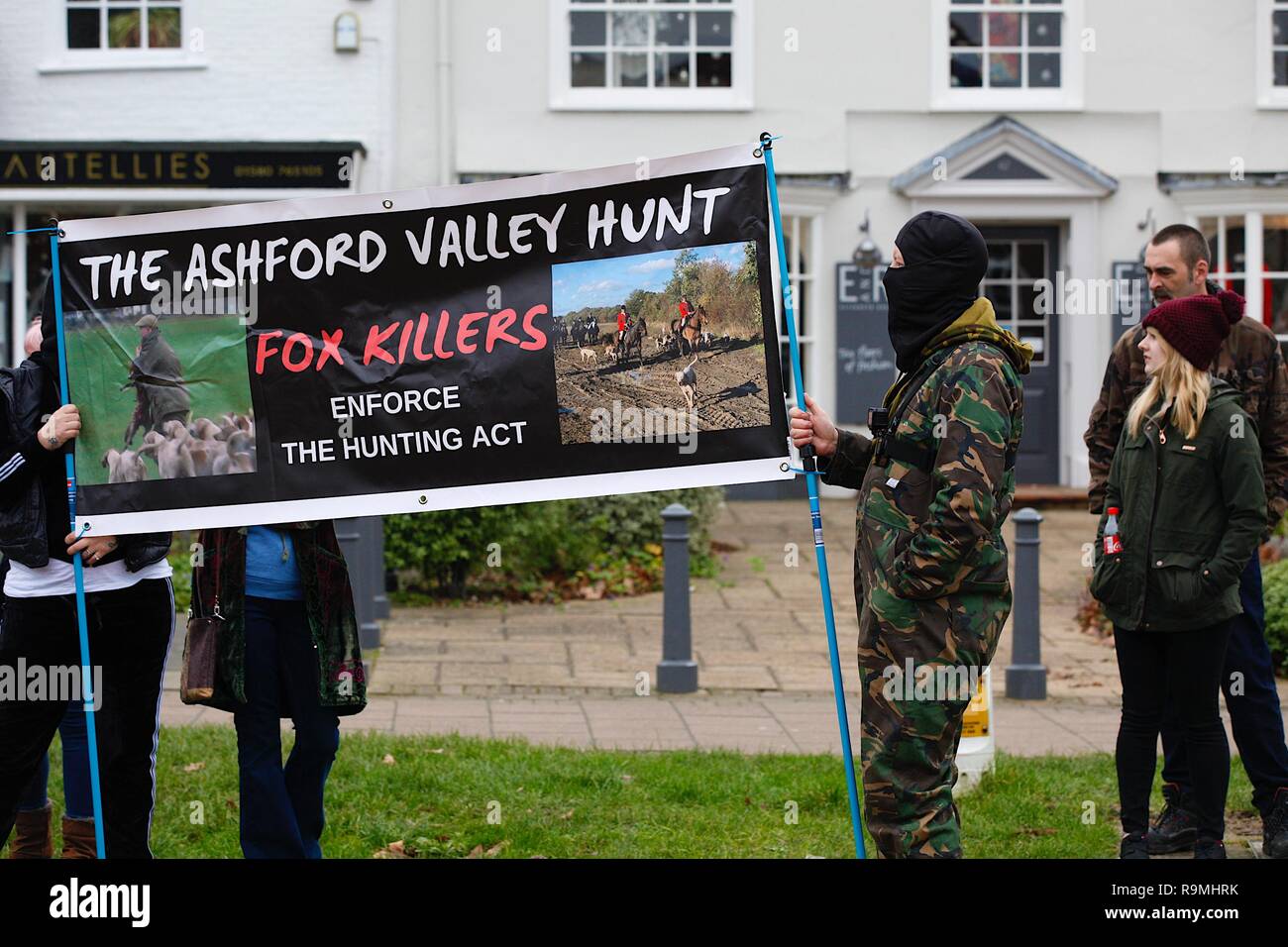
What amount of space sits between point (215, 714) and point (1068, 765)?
164 inches

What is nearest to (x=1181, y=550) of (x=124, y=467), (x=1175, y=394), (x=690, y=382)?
(x=1175, y=394)

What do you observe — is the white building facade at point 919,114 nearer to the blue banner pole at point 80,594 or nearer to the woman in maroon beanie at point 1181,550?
the woman in maroon beanie at point 1181,550

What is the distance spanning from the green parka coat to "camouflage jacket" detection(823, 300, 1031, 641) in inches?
46.5

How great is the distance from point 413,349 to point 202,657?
3.73ft

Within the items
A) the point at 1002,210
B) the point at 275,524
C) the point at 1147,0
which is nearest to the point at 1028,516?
the point at 275,524

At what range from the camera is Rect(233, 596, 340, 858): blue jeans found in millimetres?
4664

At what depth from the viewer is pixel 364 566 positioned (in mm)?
9469

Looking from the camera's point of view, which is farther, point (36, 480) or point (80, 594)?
point (36, 480)

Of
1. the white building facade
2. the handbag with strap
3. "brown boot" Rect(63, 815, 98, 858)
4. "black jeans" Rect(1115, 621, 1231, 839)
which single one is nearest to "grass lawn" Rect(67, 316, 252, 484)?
the handbag with strap

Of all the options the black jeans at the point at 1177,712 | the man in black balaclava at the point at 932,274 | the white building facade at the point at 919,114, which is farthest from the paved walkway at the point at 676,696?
the white building facade at the point at 919,114

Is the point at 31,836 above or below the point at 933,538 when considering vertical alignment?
below

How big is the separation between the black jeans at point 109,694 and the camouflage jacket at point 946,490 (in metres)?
2.23

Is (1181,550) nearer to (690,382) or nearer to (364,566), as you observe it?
(690,382)

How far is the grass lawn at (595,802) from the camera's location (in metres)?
5.60
